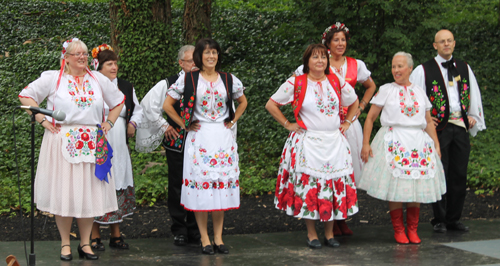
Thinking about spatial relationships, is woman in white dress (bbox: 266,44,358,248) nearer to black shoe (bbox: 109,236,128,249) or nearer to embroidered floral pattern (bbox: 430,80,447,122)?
embroidered floral pattern (bbox: 430,80,447,122)

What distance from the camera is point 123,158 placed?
529 centimetres

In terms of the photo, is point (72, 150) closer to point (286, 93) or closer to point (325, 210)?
point (286, 93)

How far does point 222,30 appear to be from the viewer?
14.7 metres

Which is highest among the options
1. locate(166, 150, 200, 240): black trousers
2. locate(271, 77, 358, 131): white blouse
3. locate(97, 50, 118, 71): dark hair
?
locate(97, 50, 118, 71): dark hair

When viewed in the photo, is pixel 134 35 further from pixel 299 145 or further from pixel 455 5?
pixel 455 5

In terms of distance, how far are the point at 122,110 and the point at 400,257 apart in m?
2.94

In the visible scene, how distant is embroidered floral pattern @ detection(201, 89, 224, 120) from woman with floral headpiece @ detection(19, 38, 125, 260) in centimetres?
91

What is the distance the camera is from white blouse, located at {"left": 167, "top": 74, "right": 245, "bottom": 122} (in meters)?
5.10

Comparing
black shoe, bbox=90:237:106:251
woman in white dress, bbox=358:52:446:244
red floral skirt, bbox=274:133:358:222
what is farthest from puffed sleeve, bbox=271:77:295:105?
black shoe, bbox=90:237:106:251

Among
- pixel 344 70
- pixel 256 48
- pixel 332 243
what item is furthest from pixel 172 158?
pixel 256 48

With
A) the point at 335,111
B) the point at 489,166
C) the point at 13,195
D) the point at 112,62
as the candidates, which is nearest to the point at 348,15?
the point at 489,166

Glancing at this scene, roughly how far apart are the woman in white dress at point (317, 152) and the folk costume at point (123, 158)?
142 centimetres

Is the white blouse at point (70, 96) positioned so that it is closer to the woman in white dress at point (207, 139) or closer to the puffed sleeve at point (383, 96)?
the woman in white dress at point (207, 139)

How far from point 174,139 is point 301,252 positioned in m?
1.63
